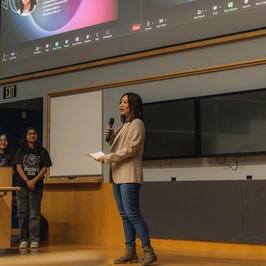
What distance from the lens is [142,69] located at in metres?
6.08

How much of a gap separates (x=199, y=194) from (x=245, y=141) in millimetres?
692

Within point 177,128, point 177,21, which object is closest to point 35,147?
point 177,128

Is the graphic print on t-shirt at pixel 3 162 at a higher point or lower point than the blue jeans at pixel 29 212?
higher

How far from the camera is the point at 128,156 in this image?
4.15 m

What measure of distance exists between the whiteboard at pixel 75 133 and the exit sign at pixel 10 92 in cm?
78

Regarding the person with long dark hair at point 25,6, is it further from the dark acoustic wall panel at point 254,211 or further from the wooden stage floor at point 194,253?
the dark acoustic wall panel at point 254,211

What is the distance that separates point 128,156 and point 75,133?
257 centimetres

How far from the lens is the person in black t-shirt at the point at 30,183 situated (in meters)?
5.64

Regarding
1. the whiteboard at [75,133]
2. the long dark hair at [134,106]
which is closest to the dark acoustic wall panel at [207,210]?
the whiteboard at [75,133]

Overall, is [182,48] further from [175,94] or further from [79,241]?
[79,241]

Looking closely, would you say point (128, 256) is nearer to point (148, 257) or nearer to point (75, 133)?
point (148, 257)

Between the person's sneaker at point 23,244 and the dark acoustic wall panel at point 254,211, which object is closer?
the dark acoustic wall panel at point 254,211

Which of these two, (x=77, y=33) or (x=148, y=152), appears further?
(x=77, y=33)

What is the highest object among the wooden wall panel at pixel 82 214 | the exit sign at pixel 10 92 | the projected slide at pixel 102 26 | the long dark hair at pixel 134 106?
the projected slide at pixel 102 26
